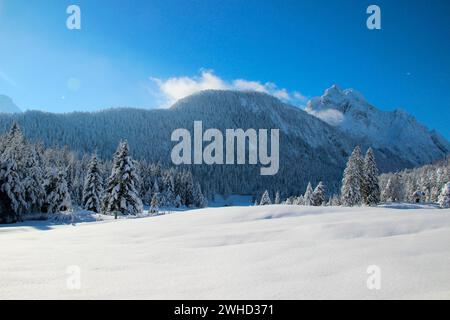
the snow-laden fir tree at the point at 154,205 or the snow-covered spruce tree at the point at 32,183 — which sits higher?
the snow-covered spruce tree at the point at 32,183

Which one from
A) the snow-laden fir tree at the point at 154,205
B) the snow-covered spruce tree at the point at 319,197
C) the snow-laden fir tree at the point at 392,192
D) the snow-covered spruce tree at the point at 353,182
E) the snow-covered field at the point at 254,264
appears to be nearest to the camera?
the snow-covered field at the point at 254,264

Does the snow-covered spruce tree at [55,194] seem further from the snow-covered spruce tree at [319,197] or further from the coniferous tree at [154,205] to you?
the snow-covered spruce tree at [319,197]

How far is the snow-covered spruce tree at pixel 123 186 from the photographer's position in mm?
36781

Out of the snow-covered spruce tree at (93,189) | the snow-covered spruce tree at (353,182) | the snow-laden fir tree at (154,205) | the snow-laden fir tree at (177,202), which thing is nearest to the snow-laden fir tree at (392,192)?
the snow-covered spruce tree at (353,182)

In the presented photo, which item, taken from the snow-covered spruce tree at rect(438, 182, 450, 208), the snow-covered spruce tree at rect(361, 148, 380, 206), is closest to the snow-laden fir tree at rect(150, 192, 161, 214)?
the snow-covered spruce tree at rect(361, 148, 380, 206)

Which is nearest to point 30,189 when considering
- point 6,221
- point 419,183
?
point 6,221

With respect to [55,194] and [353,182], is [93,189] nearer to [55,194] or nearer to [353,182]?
[55,194]

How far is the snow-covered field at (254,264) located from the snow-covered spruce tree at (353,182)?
38700 millimetres

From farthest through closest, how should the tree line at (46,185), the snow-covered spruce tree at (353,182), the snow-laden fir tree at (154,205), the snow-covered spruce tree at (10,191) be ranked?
the snow-covered spruce tree at (353,182) → the snow-laden fir tree at (154,205) → the tree line at (46,185) → the snow-covered spruce tree at (10,191)

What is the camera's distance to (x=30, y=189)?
33000 mm

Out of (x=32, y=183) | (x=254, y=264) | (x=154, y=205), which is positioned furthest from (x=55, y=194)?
(x=254, y=264)

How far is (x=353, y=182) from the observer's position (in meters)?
45.9
